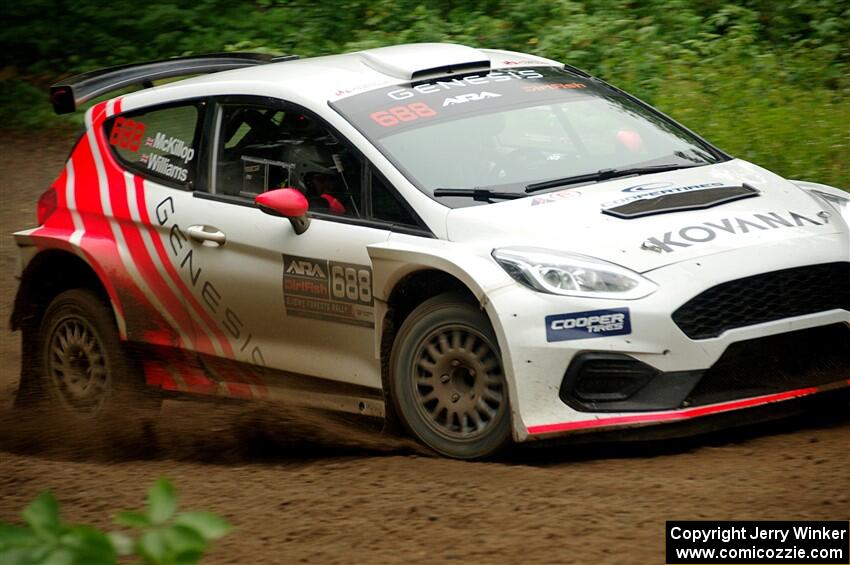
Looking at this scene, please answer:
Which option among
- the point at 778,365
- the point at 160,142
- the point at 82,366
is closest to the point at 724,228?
the point at 778,365

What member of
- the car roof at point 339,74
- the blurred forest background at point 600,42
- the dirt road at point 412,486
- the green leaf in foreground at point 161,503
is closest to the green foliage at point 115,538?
the green leaf in foreground at point 161,503

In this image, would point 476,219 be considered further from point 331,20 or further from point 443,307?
point 331,20

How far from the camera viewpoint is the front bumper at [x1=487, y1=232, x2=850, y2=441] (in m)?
4.97

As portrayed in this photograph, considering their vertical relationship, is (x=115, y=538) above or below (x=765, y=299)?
above

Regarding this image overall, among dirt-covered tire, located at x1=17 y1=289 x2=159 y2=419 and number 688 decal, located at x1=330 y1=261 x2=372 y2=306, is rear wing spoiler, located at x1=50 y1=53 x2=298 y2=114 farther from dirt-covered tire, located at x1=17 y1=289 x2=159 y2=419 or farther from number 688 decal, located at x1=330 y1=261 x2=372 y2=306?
number 688 decal, located at x1=330 y1=261 x2=372 y2=306

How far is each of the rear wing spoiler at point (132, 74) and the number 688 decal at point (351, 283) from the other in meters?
2.06

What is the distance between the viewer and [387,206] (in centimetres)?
571

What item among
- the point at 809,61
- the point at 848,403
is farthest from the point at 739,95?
the point at 848,403

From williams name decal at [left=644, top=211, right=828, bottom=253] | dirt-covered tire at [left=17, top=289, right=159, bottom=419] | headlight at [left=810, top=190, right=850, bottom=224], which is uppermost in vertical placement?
williams name decal at [left=644, top=211, right=828, bottom=253]

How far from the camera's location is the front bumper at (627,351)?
196 inches

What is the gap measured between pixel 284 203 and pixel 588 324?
1.54 m

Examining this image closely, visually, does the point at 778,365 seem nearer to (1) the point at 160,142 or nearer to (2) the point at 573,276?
(2) the point at 573,276

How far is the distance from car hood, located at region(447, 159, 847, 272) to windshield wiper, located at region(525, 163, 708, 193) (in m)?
0.07

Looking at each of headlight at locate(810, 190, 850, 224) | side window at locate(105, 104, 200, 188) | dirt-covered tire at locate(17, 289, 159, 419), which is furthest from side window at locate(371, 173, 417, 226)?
headlight at locate(810, 190, 850, 224)
